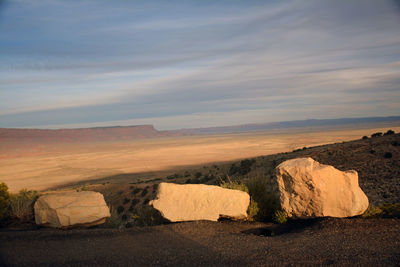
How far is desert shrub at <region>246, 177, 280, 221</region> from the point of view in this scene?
10.9m

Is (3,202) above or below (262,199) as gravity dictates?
above

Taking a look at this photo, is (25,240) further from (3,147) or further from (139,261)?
(3,147)

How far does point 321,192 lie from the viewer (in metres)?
9.55

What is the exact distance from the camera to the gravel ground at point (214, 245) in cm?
663

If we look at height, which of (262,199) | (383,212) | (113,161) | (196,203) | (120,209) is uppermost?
(196,203)

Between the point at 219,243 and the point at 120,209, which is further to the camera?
the point at 120,209

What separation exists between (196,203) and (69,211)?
12.4 feet

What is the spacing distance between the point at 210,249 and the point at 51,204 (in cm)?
552

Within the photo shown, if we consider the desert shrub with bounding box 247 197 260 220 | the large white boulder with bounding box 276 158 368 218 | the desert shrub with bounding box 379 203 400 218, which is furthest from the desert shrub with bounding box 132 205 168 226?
the desert shrub with bounding box 379 203 400 218

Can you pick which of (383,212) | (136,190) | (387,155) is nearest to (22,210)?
(383,212)

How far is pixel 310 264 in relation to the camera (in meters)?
6.26

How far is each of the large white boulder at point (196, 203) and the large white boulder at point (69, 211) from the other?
75.9 inches

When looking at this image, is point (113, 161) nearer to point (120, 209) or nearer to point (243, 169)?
point (243, 169)

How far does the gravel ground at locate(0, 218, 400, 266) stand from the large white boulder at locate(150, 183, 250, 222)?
48 centimetres
